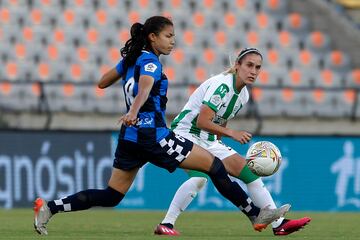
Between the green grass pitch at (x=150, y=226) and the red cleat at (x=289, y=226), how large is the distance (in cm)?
8

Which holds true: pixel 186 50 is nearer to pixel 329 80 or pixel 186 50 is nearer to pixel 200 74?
pixel 200 74

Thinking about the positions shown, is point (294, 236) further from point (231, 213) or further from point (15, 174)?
point (15, 174)

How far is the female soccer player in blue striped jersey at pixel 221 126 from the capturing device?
963 cm

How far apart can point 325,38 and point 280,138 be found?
5363 mm

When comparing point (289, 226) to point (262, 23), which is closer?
point (289, 226)

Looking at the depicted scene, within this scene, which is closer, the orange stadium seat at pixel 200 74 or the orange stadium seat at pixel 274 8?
the orange stadium seat at pixel 200 74

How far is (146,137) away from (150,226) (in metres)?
2.49

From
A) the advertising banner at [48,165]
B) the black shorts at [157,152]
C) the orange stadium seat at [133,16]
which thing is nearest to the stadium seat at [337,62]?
the orange stadium seat at [133,16]

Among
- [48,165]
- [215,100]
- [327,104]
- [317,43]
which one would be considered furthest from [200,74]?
[215,100]

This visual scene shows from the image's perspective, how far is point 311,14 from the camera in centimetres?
2141

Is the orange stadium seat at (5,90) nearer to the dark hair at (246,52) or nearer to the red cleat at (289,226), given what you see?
the dark hair at (246,52)

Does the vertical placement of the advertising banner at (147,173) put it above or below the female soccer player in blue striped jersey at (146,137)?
below

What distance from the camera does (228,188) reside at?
956cm

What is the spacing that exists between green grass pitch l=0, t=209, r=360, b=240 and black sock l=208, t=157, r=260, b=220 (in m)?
0.25
